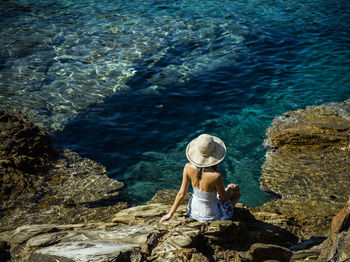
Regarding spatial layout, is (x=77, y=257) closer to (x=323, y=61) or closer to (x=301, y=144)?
(x=301, y=144)

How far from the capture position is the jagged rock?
6743mm

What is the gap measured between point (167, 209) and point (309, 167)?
3922 mm

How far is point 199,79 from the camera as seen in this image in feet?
42.1

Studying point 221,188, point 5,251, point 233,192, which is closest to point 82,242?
point 5,251

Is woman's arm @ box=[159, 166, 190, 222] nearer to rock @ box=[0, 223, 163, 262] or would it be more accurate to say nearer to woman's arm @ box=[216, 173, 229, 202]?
rock @ box=[0, 223, 163, 262]

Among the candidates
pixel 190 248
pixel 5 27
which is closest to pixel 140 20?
pixel 5 27

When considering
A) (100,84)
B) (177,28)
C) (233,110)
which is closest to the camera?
(233,110)

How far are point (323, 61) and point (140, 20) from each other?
29.6 ft

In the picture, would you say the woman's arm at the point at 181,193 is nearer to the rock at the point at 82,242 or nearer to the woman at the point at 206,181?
the woman at the point at 206,181

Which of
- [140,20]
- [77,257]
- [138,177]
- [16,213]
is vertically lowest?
[138,177]

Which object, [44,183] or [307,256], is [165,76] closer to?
[44,183]

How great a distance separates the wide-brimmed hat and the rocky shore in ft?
3.21

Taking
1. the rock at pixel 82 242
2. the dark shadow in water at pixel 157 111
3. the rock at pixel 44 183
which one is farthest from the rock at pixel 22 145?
the rock at pixel 82 242

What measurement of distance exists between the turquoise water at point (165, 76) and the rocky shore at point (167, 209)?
63cm
